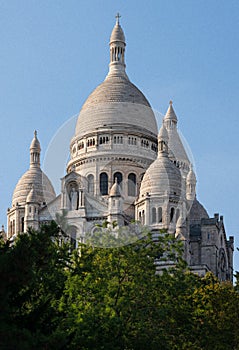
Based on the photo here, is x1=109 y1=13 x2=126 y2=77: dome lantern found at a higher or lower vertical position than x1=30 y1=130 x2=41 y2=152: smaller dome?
higher

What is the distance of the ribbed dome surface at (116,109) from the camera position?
103500mm

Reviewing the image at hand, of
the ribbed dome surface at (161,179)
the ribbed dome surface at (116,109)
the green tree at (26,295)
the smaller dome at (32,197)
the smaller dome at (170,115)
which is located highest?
the smaller dome at (170,115)

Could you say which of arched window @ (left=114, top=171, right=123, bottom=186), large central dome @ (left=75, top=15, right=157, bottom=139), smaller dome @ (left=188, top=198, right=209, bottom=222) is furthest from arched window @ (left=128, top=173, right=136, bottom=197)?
smaller dome @ (left=188, top=198, right=209, bottom=222)

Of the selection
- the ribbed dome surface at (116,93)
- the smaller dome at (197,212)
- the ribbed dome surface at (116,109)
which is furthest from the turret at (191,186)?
the ribbed dome surface at (116,93)

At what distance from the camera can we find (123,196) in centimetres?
9856

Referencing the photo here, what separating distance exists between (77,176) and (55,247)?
1889 inches

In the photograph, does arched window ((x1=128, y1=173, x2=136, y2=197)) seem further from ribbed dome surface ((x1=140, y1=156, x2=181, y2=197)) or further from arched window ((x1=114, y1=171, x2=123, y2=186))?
ribbed dome surface ((x1=140, y1=156, x2=181, y2=197))

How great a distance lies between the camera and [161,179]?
308ft

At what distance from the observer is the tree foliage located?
3462 cm

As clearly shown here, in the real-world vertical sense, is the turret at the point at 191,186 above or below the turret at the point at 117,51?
below

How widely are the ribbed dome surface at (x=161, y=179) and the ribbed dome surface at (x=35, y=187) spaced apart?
400 inches

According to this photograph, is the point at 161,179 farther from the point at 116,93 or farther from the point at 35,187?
the point at 116,93

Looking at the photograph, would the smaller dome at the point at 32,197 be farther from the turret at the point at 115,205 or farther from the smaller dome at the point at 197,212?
the smaller dome at the point at 197,212

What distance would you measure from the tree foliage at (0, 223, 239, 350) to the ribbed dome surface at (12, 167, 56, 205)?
5054 centimetres
